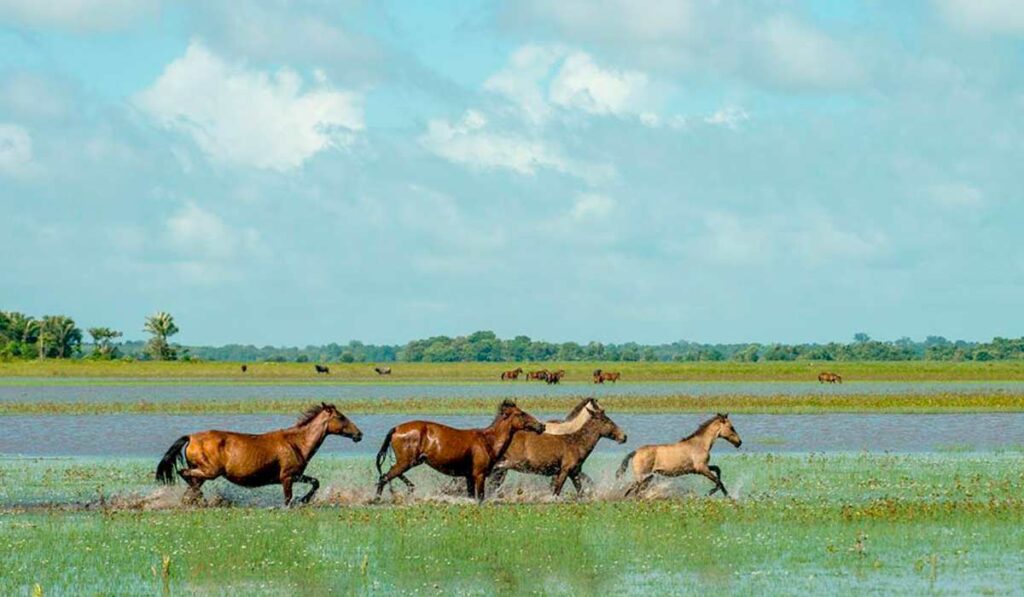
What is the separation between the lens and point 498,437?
876 inches

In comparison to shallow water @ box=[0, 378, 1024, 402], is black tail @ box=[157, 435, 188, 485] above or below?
below

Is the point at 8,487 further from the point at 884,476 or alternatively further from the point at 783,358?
the point at 783,358

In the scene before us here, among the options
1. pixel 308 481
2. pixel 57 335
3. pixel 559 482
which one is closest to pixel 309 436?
pixel 308 481

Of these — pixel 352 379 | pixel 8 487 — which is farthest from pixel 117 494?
pixel 352 379

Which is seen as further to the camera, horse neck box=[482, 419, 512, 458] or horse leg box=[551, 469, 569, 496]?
horse leg box=[551, 469, 569, 496]

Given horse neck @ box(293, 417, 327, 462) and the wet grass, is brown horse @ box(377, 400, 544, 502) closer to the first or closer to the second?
horse neck @ box(293, 417, 327, 462)

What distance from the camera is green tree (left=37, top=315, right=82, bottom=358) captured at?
130 meters

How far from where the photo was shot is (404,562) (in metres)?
16.4

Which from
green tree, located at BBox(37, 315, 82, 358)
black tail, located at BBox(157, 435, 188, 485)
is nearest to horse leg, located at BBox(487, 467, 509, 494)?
black tail, located at BBox(157, 435, 188, 485)

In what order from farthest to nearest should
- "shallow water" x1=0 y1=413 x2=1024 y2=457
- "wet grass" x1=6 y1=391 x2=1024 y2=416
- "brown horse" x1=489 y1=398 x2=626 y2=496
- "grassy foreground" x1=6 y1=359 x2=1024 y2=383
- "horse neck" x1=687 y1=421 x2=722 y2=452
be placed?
"grassy foreground" x1=6 y1=359 x2=1024 y2=383 → "wet grass" x1=6 y1=391 x2=1024 y2=416 → "shallow water" x1=0 y1=413 x2=1024 y2=457 → "horse neck" x1=687 y1=421 x2=722 y2=452 → "brown horse" x1=489 y1=398 x2=626 y2=496

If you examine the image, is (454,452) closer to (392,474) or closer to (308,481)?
(392,474)

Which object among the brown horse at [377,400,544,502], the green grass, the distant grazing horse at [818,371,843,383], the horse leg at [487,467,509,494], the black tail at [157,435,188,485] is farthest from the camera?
the distant grazing horse at [818,371,843,383]

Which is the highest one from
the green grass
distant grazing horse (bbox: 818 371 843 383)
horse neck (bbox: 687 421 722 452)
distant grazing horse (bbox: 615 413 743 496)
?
distant grazing horse (bbox: 818 371 843 383)

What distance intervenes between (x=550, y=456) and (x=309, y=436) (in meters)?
3.67
